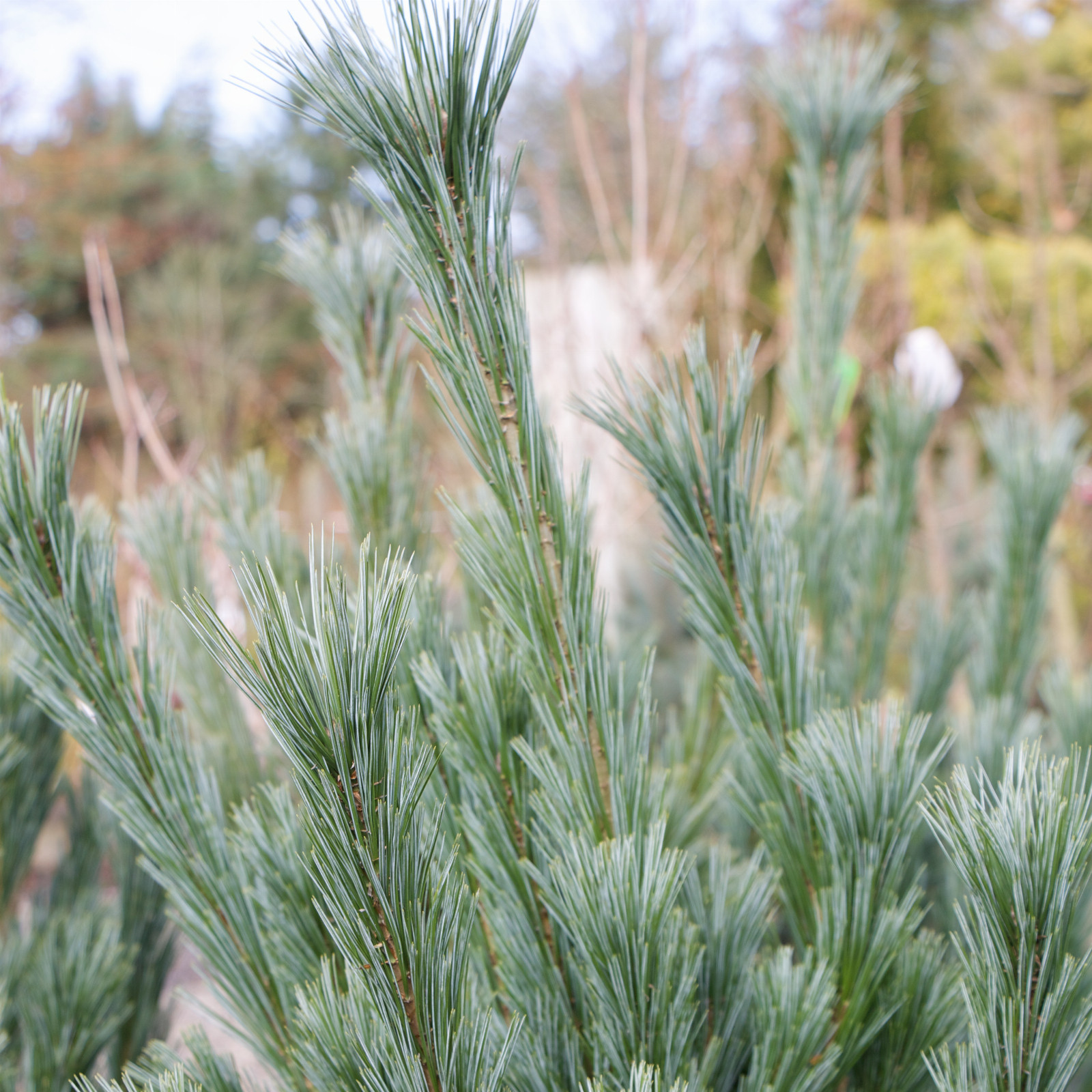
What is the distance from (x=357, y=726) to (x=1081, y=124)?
23.6 ft

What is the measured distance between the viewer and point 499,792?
77 cm

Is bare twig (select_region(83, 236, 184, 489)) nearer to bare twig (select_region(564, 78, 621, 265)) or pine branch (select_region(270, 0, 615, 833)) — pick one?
pine branch (select_region(270, 0, 615, 833))

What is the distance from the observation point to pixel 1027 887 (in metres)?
0.57

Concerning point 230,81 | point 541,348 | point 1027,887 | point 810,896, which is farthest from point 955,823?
point 541,348

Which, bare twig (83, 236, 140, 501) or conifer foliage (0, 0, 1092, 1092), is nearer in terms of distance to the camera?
conifer foliage (0, 0, 1092, 1092)

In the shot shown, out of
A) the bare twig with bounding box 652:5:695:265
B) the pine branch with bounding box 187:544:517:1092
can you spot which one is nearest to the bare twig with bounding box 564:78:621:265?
the bare twig with bounding box 652:5:695:265

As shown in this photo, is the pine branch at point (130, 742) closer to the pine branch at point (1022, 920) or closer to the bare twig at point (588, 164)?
the pine branch at point (1022, 920)

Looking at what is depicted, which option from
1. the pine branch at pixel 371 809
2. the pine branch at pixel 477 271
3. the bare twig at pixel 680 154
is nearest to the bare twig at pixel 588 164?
the bare twig at pixel 680 154

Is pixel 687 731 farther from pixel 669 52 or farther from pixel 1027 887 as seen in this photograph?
pixel 669 52

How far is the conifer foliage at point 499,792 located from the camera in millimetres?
575

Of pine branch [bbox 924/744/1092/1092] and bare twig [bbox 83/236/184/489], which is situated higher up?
bare twig [bbox 83/236/184/489]

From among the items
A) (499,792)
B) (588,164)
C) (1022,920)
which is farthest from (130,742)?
(588,164)

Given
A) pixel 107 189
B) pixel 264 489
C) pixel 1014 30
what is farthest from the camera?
pixel 107 189

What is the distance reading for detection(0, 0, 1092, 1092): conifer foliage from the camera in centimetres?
58
